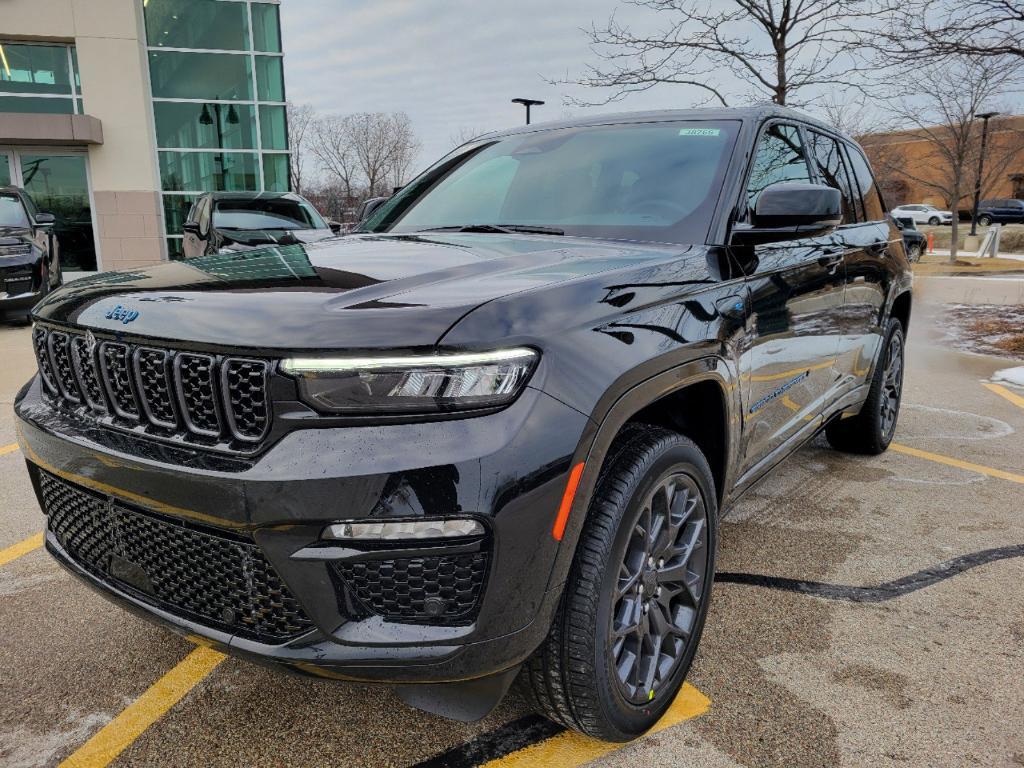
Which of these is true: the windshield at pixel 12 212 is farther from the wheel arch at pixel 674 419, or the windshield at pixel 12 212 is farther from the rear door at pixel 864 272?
the wheel arch at pixel 674 419

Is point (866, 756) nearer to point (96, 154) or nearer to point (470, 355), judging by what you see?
point (470, 355)

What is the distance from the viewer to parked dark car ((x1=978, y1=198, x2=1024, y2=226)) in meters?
44.6

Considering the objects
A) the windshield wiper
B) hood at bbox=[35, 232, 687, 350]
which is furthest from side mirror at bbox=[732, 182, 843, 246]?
the windshield wiper

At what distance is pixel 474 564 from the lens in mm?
1629

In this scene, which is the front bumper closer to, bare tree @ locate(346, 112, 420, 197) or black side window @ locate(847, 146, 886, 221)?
black side window @ locate(847, 146, 886, 221)

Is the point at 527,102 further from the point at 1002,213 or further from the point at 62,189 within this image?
the point at 1002,213

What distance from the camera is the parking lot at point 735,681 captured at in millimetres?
2121

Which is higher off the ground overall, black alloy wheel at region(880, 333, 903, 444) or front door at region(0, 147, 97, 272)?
front door at region(0, 147, 97, 272)

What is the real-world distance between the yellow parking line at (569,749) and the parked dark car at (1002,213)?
Result: 5050cm

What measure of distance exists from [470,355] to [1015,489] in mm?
3892

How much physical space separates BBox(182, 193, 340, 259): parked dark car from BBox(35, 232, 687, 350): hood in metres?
8.08

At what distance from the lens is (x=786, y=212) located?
2574mm

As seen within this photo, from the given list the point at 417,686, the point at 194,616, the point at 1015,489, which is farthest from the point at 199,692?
the point at 1015,489

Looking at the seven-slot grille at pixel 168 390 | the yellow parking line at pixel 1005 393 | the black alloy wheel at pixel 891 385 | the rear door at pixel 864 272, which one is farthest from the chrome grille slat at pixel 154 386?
the yellow parking line at pixel 1005 393
